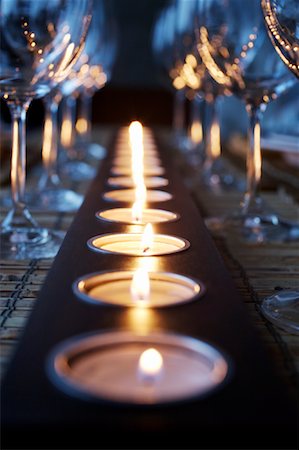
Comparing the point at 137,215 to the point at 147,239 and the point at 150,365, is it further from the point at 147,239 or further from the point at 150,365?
the point at 150,365

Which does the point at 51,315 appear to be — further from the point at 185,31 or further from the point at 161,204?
the point at 185,31

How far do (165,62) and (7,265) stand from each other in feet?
4.03

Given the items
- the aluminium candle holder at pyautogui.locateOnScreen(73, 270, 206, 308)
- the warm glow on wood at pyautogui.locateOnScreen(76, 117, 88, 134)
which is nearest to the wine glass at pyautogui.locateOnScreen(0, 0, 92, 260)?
the aluminium candle holder at pyautogui.locateOnScreen(73, 270, 206, 308)

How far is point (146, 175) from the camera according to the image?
922 millimetres

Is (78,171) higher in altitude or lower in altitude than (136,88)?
higher

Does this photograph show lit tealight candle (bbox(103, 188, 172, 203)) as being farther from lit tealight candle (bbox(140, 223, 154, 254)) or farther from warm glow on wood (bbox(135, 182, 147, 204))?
lit tealight candle (bbox(140, 223, 154, 254))

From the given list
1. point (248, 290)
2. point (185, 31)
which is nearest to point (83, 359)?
point (248, 290)

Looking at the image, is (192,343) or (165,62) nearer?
(192,343)

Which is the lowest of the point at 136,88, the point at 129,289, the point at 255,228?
the point at 136,88

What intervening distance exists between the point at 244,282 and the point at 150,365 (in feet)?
0.95

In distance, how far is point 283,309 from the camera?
0.48 metres

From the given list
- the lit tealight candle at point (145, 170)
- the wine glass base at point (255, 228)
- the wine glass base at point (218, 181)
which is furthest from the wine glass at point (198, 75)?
the wine glass base at point (255, 228)

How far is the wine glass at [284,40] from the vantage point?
49 cm

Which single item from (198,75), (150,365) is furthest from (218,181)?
(150,365)
